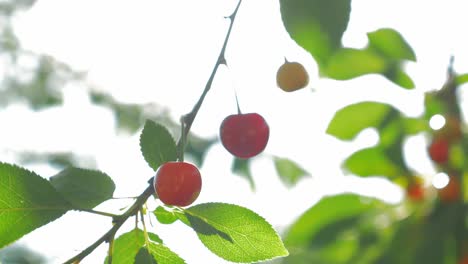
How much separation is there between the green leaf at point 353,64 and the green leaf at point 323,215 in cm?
37

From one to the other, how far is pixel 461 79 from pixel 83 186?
1225mm

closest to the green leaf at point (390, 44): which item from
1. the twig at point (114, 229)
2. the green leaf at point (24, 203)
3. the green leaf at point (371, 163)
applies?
the green leaf at point (371, 163)

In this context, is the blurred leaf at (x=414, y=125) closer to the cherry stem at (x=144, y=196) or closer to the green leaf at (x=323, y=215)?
the green leaf at (x=323, y=215)

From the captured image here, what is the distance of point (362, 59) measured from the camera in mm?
1676

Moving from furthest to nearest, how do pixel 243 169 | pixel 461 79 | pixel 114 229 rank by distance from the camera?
pixel 243 169 → pixel 461 79 → pixel 114 229

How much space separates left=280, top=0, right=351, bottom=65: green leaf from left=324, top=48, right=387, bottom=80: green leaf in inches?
22.6

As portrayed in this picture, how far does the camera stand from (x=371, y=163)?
70.2 inches

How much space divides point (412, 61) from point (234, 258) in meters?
0.89

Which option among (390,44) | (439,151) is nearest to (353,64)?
(390,44)

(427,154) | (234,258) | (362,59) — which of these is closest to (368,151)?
(427,154)

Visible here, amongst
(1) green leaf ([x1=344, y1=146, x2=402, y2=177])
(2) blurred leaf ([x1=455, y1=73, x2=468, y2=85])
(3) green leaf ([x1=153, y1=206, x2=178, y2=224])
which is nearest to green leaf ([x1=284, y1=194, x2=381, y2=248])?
(1) green leaf ([x1=344, y1=146, x2=402, y2=177])

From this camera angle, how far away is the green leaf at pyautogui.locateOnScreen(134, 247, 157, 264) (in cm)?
97

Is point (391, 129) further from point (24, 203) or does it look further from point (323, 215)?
point (24, 203)

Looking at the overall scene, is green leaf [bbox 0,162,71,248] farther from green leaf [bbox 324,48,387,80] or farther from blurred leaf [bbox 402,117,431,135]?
blurred leaf [bbox 402,117,431,135]
